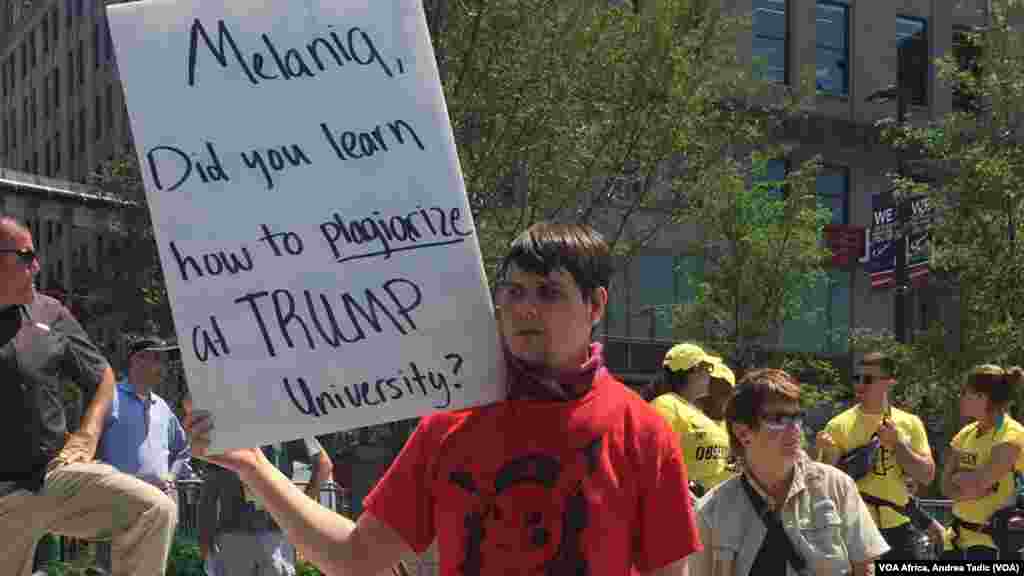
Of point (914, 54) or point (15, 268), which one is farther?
point (914, 54)

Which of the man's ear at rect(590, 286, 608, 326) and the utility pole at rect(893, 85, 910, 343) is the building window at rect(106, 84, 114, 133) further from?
the man's ear at rect(590, 286, 608, 326)

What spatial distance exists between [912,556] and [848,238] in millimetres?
29403

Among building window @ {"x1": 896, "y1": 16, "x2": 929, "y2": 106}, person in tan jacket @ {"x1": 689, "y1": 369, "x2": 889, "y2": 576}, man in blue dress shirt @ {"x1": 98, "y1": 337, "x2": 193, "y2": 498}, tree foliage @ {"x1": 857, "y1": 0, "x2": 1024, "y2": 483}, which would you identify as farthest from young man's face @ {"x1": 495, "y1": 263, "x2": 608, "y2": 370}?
building window @ {"x1": 896, "y1": 16, "x2": 929, "y2": 106}

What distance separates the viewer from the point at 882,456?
7.58 meters

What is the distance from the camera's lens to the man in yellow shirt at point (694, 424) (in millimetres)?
7215

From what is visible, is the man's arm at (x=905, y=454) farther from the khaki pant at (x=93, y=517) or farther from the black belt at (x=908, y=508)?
the khaki pant at (x=93, y=517)

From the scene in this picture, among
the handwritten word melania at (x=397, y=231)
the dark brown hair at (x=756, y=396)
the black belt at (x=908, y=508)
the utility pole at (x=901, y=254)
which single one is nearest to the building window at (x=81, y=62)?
the utility pole at (x=901, y=254)

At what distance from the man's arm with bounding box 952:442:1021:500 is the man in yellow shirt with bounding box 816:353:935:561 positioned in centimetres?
43

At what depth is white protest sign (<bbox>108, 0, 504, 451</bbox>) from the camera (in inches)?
Result: 112

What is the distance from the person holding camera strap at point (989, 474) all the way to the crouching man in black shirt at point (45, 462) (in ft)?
14.8

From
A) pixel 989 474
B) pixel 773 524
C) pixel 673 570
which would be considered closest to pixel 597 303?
pixel 673 570

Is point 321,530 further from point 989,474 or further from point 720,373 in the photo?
point 989,474

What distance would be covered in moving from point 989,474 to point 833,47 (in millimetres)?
31805

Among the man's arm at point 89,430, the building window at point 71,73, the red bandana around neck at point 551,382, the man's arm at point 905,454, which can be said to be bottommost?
the man's arm at point 905,454
